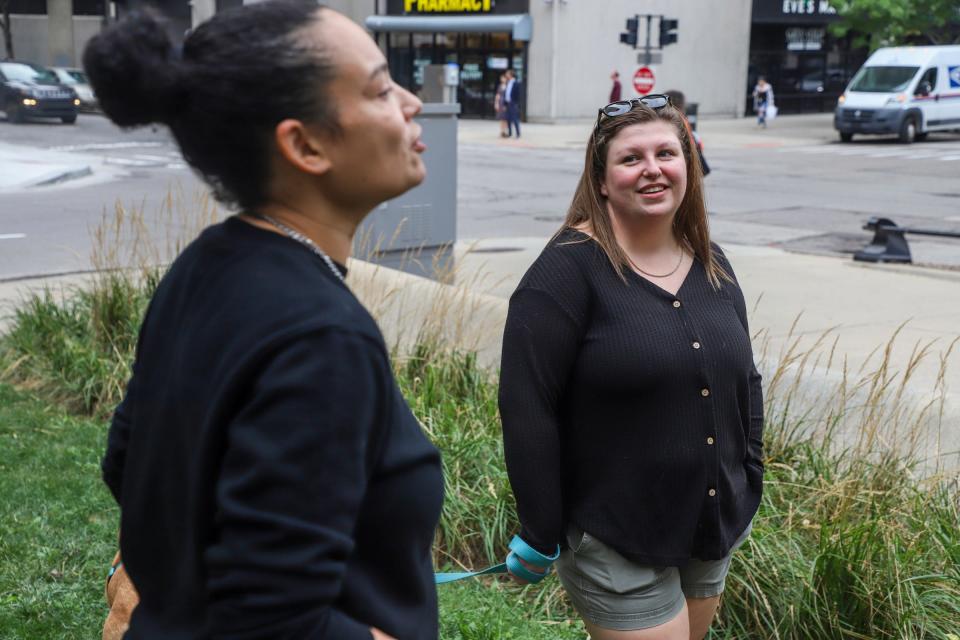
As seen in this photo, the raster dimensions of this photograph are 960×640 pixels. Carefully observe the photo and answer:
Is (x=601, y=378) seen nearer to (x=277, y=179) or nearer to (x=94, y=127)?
(x=277, y=179)

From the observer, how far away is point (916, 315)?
29.6 ft

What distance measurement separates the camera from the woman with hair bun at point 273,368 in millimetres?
1417

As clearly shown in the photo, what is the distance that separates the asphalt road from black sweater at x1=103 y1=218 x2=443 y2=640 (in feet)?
17.7

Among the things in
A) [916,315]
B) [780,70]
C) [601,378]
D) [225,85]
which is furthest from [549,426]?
[780,70]

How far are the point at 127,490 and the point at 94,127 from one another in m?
34.2

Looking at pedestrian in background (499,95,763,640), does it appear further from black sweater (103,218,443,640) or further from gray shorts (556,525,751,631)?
black sweater (103,218,443,640)

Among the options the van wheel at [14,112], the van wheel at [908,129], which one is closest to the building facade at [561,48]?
the van wheel at [908,129]

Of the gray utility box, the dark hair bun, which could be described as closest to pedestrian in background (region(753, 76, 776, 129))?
the gray utility box

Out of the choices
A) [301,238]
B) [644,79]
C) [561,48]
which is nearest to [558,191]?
[644,79]

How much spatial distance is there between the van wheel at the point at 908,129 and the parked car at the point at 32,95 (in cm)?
2302

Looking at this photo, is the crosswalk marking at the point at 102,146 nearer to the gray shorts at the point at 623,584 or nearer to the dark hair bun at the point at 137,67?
the gray shorts at the point at 623,584

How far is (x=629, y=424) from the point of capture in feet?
9.27

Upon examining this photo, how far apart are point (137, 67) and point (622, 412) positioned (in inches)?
63.8

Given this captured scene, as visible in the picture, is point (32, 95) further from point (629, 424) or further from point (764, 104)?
point (629, 424)
